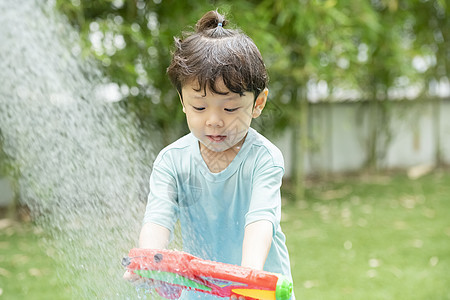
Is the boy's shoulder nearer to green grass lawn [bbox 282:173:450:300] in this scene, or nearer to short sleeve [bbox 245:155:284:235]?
short sleeve [bbox 245:155:284:235]

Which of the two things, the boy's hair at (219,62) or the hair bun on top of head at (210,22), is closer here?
the boy's hair at (219,62)

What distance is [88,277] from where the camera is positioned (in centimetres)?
200

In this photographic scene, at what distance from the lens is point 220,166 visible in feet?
5.17

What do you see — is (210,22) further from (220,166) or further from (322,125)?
(322,125)

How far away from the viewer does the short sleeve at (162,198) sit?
152 cm

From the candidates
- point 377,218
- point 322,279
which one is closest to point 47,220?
point 322,279

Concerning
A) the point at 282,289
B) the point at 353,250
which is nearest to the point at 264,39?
the point at 353,250

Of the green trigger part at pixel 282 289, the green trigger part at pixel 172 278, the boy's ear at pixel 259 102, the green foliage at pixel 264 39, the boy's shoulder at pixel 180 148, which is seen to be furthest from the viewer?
the green foliage at pixel 264 39

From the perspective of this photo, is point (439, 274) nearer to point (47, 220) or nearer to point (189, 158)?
point (47, 220)

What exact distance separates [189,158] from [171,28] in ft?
10.2

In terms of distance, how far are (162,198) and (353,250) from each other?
345cm

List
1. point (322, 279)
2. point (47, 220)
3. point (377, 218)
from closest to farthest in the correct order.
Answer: point (47, 220) → point (322, 279) → point (377, 218)

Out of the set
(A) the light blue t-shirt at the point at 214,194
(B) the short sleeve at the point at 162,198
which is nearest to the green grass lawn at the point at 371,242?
(A) the light blue t-shirt at the point at 214,194

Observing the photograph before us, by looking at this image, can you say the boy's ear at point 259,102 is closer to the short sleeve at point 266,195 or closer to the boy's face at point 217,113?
the boy's face at point 217,113
